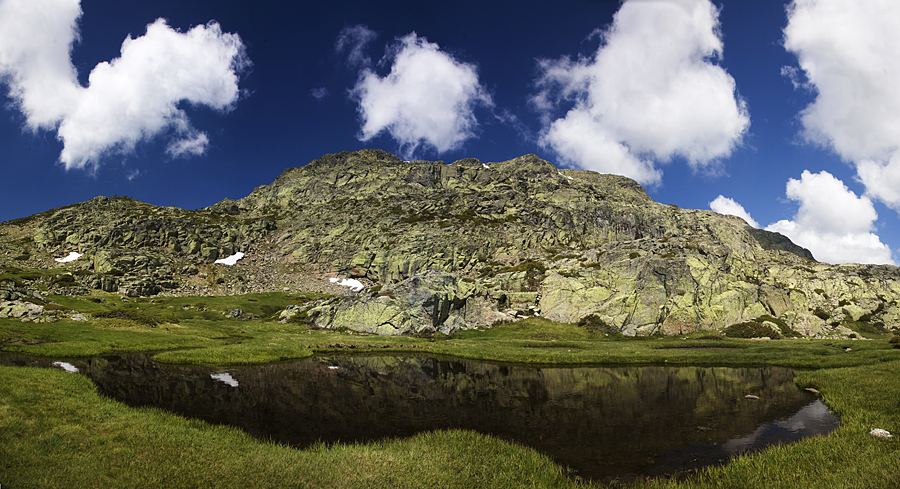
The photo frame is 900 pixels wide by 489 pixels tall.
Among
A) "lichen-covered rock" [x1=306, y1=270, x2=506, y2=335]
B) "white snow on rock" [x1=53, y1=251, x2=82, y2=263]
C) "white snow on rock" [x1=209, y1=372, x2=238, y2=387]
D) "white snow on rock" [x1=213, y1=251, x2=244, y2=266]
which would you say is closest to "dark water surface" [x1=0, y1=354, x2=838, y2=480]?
"white snow on rock" [x1=209, y1=372, x2=238, y2=387]

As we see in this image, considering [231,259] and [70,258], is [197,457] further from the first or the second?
[70,258]

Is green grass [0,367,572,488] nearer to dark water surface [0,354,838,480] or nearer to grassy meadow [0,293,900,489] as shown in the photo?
grassy meadow [0,293,900,489]

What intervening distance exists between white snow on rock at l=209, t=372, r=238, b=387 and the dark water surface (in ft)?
0.27

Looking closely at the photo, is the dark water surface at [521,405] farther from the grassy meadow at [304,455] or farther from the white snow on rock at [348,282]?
the white snow on rock at [348,282]

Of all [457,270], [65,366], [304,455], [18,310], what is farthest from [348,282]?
[304,455]

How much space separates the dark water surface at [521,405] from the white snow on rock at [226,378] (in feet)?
0.27

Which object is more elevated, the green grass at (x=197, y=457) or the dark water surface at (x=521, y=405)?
the green grass at (x=197, y=457)

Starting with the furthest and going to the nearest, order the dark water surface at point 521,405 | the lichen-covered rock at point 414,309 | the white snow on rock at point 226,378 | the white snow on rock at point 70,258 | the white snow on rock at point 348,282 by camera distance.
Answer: the white snow on rock at point 348,282, the white snow on rock at point 70,258, the lichen-covered rock at point 414,309, the white snow on rock at point 226,378, the dark water surface at point 521,405

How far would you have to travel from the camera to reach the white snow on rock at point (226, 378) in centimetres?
3131

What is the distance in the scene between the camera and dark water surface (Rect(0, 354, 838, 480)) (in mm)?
18750

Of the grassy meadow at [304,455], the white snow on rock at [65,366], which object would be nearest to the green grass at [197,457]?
the grassy meadow at [304,455]

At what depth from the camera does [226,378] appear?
33281mm

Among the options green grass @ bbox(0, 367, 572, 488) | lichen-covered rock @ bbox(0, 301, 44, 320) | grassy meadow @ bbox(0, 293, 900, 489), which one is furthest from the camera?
lichen-covered rock @ bbox(0, 301, 44, 320)

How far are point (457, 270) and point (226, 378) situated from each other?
398ft
